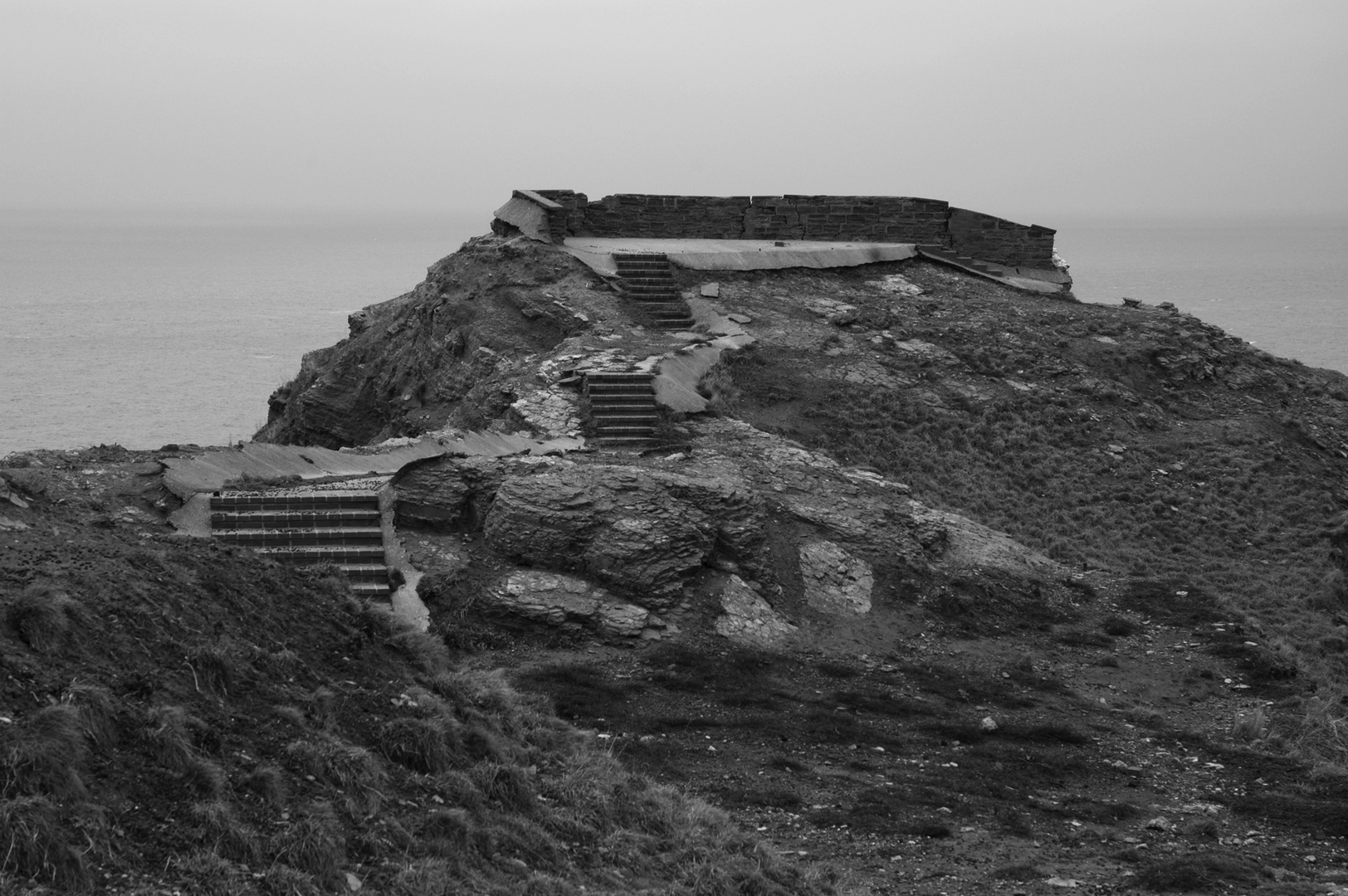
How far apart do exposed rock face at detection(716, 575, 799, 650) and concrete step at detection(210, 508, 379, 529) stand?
3.52 meters

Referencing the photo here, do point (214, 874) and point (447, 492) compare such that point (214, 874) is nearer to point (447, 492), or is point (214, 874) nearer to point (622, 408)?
point (447, 492)

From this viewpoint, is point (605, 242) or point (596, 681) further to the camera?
point (605, 242)

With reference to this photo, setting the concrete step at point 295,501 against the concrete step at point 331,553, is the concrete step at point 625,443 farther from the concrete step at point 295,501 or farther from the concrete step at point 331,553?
the concrete step at point 331,553

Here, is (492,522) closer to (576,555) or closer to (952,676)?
(576,555)

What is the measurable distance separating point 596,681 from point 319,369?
13585mm

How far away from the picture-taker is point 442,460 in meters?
15.4

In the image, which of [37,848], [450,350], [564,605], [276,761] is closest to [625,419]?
[450,350]

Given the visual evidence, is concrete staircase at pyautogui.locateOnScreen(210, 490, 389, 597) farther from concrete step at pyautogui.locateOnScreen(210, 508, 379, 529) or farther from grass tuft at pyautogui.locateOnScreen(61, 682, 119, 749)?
grass tuft at pyautogui.locateOnScreen(61, 682, 119, 749)

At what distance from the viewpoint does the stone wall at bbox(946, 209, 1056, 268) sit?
27.1m

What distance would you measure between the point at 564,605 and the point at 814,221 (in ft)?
48.0

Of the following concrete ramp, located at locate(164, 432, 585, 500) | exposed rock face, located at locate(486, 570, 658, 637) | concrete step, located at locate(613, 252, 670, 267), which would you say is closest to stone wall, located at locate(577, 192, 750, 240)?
concrete step, located at locate(613, 252, 670, 267)

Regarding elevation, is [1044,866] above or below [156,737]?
below

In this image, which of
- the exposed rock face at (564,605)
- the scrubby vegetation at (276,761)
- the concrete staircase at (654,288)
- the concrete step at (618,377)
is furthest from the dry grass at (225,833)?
the concrete staircase at (654,288)

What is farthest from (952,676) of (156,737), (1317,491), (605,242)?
(605,242)
